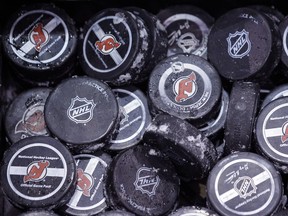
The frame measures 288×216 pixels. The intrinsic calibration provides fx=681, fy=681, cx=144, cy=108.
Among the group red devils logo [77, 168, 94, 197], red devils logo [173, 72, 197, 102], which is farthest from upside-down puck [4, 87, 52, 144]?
red devils logo [173, 72, 197, 102]

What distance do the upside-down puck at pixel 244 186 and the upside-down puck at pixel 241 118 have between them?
6cm

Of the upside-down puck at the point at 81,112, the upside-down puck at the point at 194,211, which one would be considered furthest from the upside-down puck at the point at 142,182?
the upside-down puck at the point at 81,112

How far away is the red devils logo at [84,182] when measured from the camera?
135 inches

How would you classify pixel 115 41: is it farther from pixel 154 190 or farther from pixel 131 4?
pixel 154 190

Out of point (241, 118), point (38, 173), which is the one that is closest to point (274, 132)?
point (241, 118)

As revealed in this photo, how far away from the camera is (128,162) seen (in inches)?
133

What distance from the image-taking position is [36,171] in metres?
3.34

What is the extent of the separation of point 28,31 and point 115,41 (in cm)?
48

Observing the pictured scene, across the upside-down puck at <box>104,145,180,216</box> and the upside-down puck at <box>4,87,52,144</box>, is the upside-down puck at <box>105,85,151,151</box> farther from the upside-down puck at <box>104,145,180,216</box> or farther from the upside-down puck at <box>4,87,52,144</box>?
the upside-down puck at <box>4,87,52,144</box>

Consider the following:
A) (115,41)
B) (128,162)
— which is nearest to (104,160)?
(128,162)

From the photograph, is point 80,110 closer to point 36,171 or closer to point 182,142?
point 36,171

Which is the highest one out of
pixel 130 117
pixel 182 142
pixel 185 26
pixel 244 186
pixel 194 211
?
pixel 185 26

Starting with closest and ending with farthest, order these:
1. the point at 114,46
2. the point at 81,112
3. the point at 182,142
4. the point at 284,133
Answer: the point at 182,142
the point at 284,133
the point at 81,112
the point at 114,46

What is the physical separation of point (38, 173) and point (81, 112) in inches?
14.6
